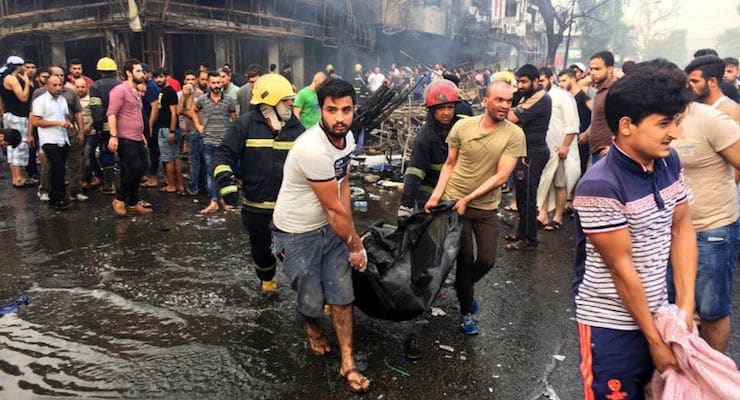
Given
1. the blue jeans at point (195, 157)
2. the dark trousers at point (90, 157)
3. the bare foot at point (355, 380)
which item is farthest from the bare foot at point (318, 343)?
the dark trousers at point (90, 157)

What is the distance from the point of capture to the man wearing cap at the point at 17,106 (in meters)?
8.41

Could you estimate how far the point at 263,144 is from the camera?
14.0ft

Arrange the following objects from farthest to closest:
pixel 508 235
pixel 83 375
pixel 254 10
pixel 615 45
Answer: pixel 615 45, pixel 254 10, pixel 508 235, pixel 83 375

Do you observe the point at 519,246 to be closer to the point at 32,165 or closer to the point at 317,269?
the point at 317,269

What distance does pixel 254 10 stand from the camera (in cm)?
1839

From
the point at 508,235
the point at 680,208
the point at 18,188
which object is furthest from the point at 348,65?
the point at 680,208


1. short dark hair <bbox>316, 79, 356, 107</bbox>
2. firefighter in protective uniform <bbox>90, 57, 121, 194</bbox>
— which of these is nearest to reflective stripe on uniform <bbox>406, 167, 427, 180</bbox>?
short dark hair <bbox>316, 79, 356, 107</bbox>

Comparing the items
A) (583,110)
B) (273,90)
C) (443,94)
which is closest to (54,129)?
(273,90)

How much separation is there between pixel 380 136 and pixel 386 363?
7662 millimetres

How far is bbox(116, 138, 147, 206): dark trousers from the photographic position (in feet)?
22.9

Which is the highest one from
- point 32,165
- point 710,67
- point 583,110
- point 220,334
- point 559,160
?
point 710,67

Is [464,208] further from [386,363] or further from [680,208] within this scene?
[680,208]

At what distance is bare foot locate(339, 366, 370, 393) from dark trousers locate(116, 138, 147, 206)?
16.3ft

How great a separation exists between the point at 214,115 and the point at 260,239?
11.5ft
